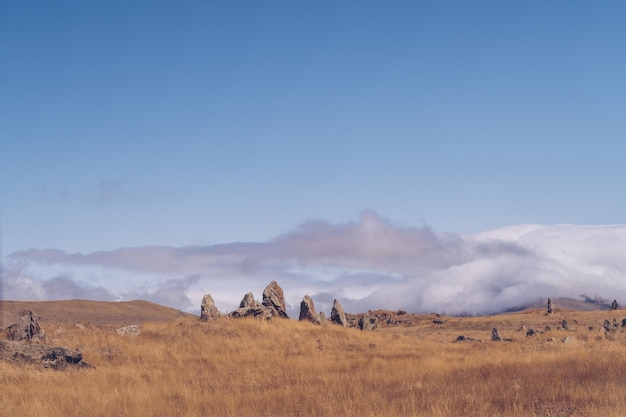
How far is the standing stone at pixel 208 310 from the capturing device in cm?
3300

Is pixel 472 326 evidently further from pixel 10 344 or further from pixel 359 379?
pixel 10 344

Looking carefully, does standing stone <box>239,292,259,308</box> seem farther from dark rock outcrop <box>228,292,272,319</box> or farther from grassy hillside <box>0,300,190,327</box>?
grassy hillside <box>0,300,190,327</box>

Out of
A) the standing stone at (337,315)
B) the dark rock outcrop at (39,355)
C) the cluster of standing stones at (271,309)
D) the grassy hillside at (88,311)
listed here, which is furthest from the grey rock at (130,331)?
the grassy hillside at (88,311)

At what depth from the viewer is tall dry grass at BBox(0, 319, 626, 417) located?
12359mm

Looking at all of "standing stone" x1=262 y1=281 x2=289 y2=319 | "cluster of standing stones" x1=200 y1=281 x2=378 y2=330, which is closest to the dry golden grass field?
"cluster of standing stones" x1=200 y1=281 x2=378 y2=330

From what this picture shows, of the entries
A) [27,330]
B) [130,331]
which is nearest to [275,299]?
[130,331]

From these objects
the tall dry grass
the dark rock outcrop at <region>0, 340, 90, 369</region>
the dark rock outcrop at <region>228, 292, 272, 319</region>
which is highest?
the dark rock outcrop at <region>228, 292, 272, 319</region>

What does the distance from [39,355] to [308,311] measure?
68.0 ft

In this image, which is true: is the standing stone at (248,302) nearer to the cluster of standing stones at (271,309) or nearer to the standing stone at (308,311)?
the cluster of standing stones at (271,309)

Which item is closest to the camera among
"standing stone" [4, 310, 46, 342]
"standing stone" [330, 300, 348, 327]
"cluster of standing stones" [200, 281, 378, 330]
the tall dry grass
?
the tall dry grass

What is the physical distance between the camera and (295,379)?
17094mm

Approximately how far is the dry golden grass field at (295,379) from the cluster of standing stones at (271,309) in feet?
14.4

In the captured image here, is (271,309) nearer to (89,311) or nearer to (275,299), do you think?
(275,299)

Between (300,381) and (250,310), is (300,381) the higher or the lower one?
the lower one
